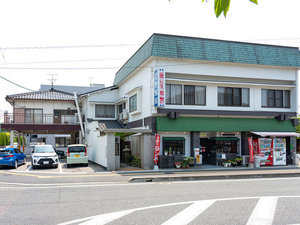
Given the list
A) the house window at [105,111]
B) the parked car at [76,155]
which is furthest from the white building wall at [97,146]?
the house window at [105,111]

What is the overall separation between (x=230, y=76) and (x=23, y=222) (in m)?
18.4

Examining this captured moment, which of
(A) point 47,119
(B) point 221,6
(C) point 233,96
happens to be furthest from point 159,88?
(A) point 47,119

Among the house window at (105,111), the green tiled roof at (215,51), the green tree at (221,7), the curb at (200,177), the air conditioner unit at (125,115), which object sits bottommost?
the curb at (200,177)

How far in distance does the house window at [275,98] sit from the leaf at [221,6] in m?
22.5

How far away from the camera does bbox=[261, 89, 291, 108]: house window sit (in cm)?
2356

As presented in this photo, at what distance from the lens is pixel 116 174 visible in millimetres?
17531

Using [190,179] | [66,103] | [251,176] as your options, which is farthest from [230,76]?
[66,103]

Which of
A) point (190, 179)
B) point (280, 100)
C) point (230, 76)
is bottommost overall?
point (190, 179)

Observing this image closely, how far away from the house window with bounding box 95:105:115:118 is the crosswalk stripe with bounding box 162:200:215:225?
21.4 m

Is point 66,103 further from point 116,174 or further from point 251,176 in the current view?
point 251,176

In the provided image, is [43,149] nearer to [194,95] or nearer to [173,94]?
[173,94]

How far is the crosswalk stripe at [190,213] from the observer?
6969 millimetres

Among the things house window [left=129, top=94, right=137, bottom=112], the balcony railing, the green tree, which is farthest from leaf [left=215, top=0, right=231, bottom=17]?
the balcony railing

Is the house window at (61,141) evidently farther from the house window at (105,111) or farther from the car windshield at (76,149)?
the car windshield at (76,149)
